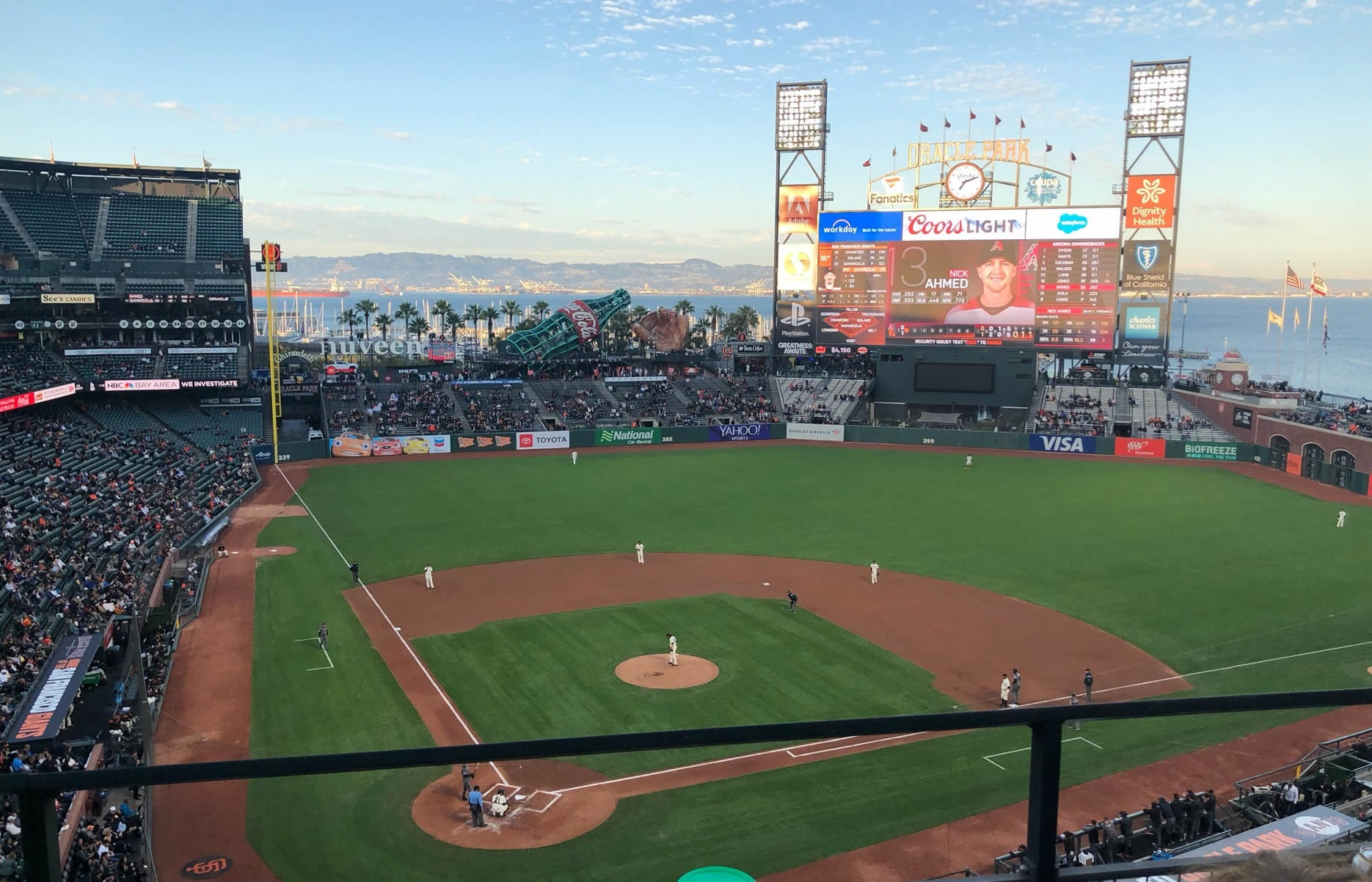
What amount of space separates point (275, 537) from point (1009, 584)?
30750mm

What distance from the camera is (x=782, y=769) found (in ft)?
75.2

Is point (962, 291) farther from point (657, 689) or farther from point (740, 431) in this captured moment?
point (657, 689)

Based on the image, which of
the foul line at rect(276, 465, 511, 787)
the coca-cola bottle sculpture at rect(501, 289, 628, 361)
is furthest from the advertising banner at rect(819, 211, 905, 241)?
the foul line at rect(276, 465, 511, 787)

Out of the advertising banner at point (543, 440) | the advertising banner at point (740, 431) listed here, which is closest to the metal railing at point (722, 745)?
the advertising banner at point (543, 440)

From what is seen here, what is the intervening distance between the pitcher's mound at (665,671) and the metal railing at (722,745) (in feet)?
77.6

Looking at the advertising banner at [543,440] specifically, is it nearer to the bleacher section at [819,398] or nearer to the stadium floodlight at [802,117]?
the bleacher section at [819,398]

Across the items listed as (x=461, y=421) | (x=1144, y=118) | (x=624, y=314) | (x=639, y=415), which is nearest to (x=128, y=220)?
(x=461, y=421)

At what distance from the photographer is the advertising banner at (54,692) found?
2053 cm

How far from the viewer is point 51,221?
67.9 meters

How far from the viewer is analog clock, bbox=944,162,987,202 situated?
220ft

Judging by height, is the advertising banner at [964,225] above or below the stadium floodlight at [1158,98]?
below

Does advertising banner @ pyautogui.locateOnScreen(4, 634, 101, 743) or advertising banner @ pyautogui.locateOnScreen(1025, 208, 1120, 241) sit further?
advertising banner @ pyautogui.locateOnScreen(1025, 208, 1120, 241)

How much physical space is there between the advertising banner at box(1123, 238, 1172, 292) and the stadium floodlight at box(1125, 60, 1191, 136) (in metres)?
7.96

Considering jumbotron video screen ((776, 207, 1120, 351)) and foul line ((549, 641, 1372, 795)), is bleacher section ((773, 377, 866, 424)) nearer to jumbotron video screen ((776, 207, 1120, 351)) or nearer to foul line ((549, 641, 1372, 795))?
jumbotron video screen ((776, 207, 1120, 351))
